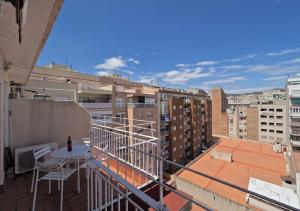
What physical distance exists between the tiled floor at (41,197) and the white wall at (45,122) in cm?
90

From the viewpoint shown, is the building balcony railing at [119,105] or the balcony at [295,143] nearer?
the building balcony railing at [119,105]

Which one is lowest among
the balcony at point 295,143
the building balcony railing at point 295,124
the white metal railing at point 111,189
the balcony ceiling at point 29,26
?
the balcony at point 295,143

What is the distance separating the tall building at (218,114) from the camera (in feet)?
95.6

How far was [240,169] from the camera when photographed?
1202 cm

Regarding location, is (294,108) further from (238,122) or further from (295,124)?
(238,122)

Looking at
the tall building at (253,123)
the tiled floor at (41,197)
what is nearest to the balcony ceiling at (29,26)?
the tiled floor at (41,197)

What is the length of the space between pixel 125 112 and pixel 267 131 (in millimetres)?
32063

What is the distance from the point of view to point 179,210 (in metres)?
2.01

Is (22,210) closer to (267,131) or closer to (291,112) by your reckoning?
(291,112)

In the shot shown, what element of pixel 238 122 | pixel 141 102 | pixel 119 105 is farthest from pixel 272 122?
pixel 119 105

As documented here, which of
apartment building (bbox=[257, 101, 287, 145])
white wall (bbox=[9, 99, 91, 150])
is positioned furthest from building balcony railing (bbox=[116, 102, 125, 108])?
apartment building (bbox=[257, 101, 287, 145])

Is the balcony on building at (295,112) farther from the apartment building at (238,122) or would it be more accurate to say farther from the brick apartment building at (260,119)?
the apartment building at (238,122)

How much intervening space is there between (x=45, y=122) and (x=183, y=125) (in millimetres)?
19453

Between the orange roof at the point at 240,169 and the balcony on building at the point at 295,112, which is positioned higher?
the balcony on building at the point at 295,112
